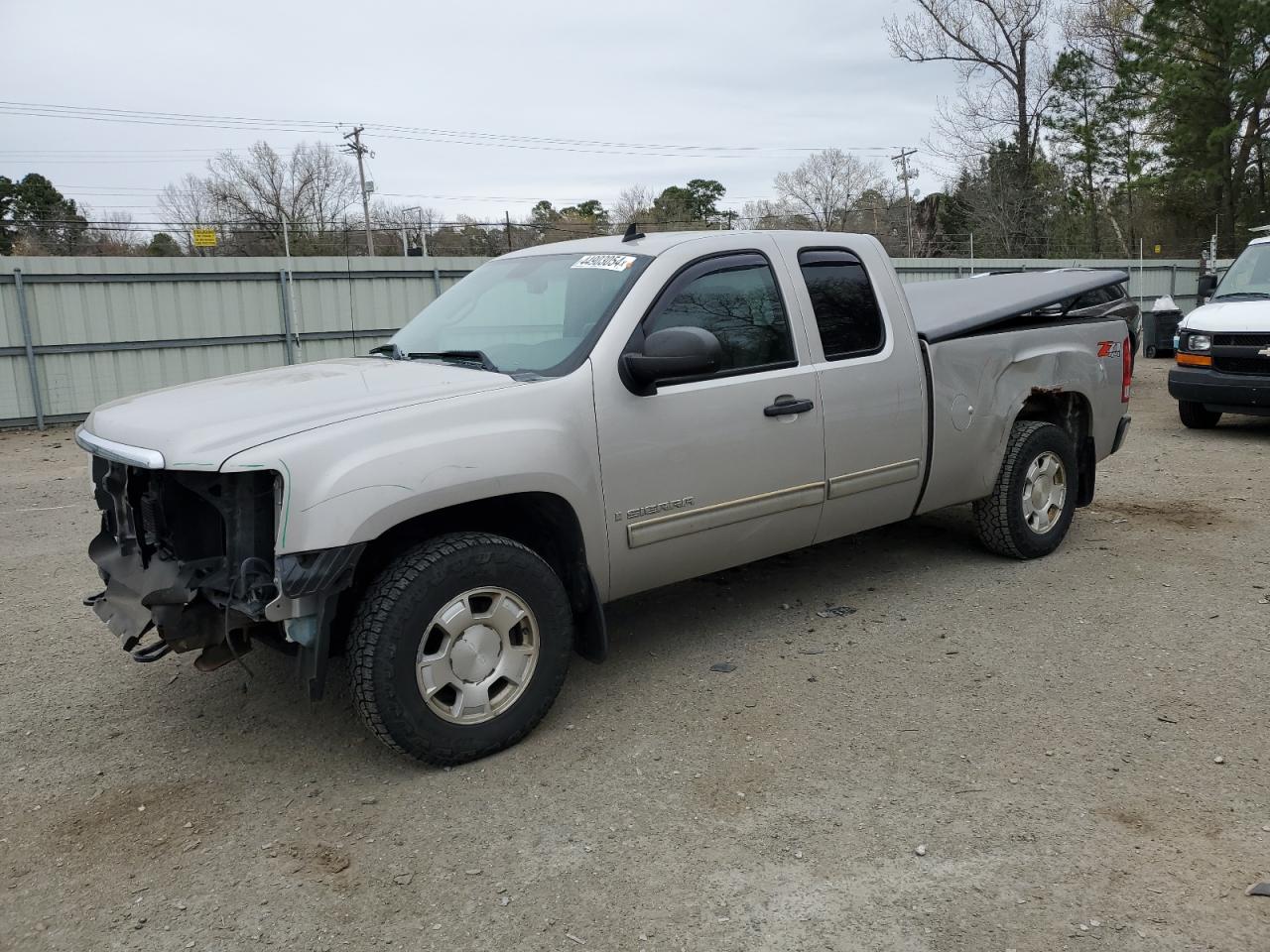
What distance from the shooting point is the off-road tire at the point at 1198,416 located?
10.9 metres

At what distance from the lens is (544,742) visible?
12.4 feet

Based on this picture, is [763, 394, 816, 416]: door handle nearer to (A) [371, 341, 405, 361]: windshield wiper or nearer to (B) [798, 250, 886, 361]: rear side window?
Result: (B) [798, 250, 886, 361]: rear side window

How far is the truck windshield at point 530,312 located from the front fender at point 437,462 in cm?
26

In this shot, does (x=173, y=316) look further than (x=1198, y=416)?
Yes

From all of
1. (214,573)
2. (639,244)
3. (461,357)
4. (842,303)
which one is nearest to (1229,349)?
(842,303)

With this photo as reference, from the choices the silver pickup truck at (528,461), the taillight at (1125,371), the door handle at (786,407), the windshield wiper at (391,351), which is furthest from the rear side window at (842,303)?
the taillight at (1125,371)

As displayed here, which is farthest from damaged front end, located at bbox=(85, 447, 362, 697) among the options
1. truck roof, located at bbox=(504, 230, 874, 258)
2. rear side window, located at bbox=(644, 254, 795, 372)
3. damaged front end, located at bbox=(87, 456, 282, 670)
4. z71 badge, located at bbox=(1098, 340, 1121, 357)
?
z71 badge, located at bbox=(1098, 340, 1121, 357)

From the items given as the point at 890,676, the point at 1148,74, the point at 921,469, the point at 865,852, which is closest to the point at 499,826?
the point at 865,852

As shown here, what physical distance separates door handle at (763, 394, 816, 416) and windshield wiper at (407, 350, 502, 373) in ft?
3.89

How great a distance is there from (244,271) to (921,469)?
43.2 feet

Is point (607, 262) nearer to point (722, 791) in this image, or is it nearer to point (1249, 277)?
point (722, 791)

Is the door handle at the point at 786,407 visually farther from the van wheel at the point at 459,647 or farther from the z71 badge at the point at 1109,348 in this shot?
the z71 badge at the point at 1109,348

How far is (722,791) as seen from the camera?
11.2ft

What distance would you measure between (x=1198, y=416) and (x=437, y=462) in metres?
10.1
